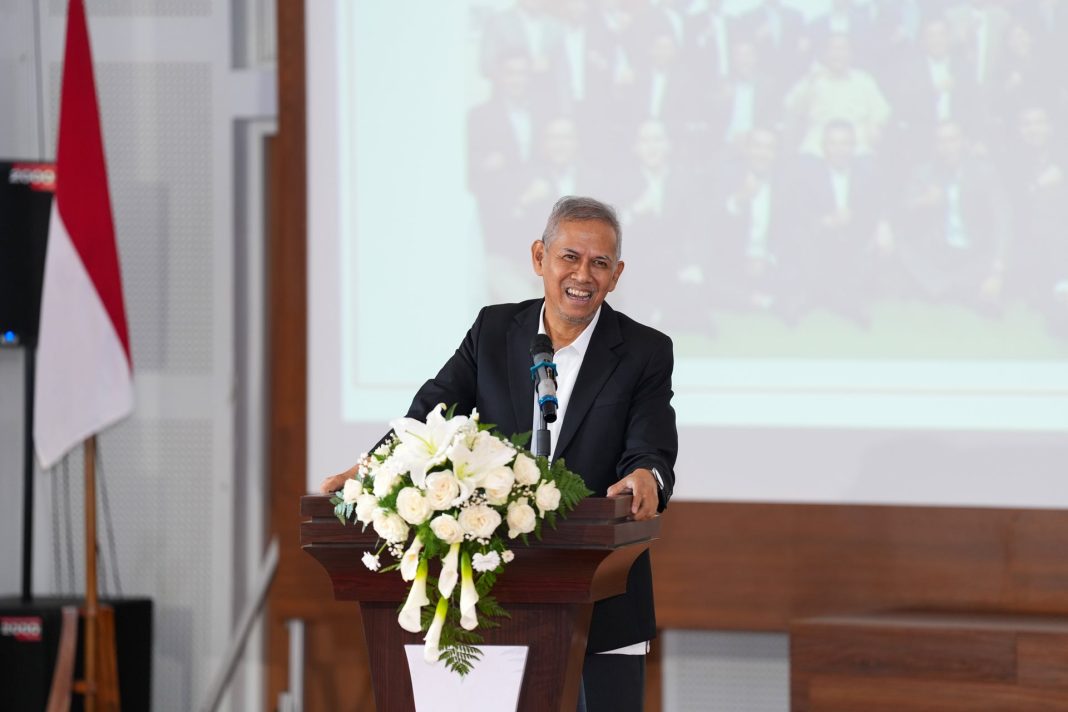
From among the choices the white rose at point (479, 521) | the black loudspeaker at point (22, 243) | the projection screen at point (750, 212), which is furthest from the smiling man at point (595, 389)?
the black loudspeaker at point (22, 243)

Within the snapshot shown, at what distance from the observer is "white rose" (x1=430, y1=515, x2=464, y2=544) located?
6.65 ft

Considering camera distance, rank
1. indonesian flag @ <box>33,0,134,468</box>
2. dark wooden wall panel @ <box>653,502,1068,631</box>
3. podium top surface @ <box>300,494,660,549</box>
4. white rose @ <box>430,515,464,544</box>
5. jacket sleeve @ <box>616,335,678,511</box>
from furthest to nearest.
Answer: indonesian flag @ <box>33,0,134,468</box> < dark wooden wall panel @ <box>653,502,1068,631</box> < jacket sleeve @ <box>616,335,678,511</box> < podium top surface @ <box>300,494,660,549</box> < white rose @ <box>430,515,464,544</box>

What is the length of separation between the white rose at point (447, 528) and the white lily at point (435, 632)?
130 mm

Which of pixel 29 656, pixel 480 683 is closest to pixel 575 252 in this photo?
pixel 480 683

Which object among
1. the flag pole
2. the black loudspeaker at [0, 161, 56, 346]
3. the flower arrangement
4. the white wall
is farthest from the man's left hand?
the white wall

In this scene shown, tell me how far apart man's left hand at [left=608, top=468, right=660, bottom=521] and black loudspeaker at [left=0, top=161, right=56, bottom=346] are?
131 inches

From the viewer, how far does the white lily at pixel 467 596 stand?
2.07 metres

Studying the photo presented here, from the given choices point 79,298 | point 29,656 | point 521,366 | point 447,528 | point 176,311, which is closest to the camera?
point 447,528

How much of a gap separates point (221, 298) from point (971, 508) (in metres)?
3.02

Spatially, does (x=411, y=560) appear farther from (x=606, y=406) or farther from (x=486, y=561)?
(x=606, y=406)

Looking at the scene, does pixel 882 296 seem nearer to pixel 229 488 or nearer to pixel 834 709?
pixel 834 709

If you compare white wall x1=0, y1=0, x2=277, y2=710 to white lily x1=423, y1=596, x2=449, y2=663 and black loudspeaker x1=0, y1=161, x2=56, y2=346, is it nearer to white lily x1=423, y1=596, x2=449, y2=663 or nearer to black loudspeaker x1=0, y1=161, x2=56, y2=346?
black loudspeaker x1=0, y1=161, x2=56, y2=346

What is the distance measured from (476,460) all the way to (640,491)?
13.6 inches

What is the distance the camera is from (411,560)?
2.07 metres
